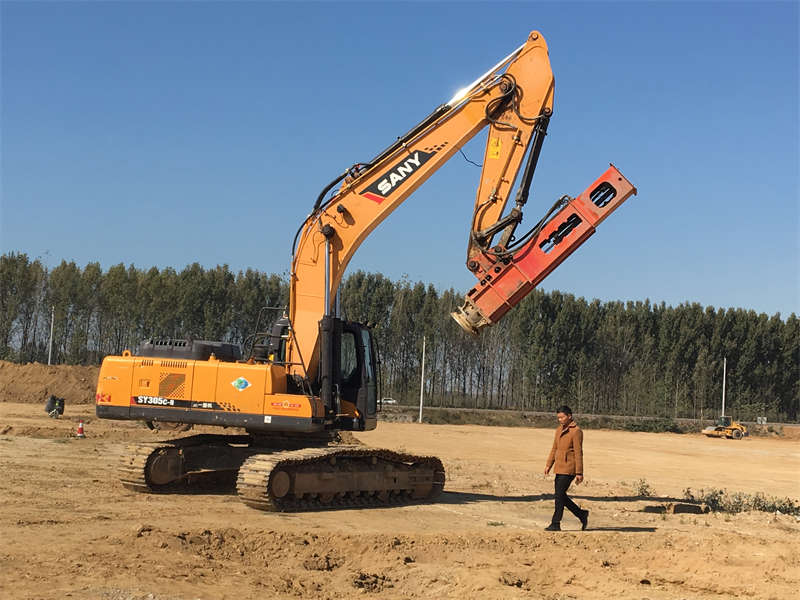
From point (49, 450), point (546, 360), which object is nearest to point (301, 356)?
point (49, 450)

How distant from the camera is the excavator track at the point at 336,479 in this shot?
1190cm

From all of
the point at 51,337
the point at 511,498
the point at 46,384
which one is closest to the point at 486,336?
the point at 51,337

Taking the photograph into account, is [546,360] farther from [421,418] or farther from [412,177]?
[412,177]

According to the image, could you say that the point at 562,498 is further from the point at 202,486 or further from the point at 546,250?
the point at 202,486

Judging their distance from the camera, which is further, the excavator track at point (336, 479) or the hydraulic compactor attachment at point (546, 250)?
the hydraulic compactor attachment at point (546, 250)

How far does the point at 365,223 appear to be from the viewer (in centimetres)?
1358

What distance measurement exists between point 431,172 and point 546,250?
2.29m

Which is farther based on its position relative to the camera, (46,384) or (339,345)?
(46,384)

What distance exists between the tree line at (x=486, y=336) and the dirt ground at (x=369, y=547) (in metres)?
46.7

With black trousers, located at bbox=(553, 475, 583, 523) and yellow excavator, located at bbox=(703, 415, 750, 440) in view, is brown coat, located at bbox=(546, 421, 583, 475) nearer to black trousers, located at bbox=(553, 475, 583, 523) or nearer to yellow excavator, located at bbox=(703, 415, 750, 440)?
black trousers, located at bbox=(553, 475, 583, 523)

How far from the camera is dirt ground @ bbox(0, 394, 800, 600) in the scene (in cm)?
782

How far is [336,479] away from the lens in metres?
12.8

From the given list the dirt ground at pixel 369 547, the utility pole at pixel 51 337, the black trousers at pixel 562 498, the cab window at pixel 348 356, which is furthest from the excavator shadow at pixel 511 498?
the utility pole at pixel 51 337

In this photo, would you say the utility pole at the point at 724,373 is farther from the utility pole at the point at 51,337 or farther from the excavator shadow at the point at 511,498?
the excavator shadow at the point at 511,498
